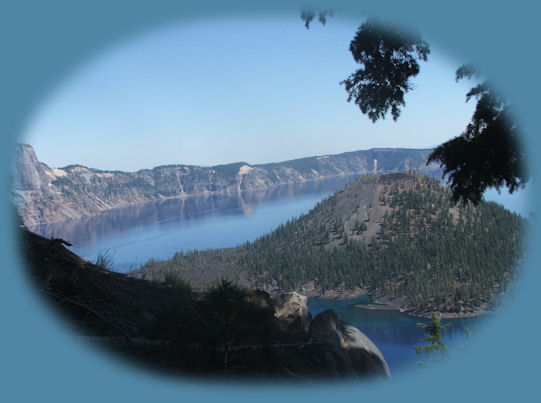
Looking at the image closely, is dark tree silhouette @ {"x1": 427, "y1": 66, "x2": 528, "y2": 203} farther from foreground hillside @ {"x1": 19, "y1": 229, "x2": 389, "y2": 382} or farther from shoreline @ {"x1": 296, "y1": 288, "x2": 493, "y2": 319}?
shoreline @ {"x1": 296, "y1": 288, "x2": 493, "y2": 319}

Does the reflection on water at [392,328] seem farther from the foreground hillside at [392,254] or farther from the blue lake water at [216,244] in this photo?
the foreground hillside at [392,254]

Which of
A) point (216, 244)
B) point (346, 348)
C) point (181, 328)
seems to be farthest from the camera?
point (216, 244)

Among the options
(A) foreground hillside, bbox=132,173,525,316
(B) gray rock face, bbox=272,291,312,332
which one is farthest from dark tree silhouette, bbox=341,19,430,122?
(A) foreground hillside, bbox=132,173,525,316

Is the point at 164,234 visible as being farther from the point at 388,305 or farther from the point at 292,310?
the point at 292,310

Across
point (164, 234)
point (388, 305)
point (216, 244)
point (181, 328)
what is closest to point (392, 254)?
point (388, 305)

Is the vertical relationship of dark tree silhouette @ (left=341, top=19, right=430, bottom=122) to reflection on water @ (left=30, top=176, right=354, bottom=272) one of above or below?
above

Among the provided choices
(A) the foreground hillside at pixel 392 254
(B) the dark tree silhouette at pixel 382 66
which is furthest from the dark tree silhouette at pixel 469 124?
(A) the foreground hillside at pixel 392 254
